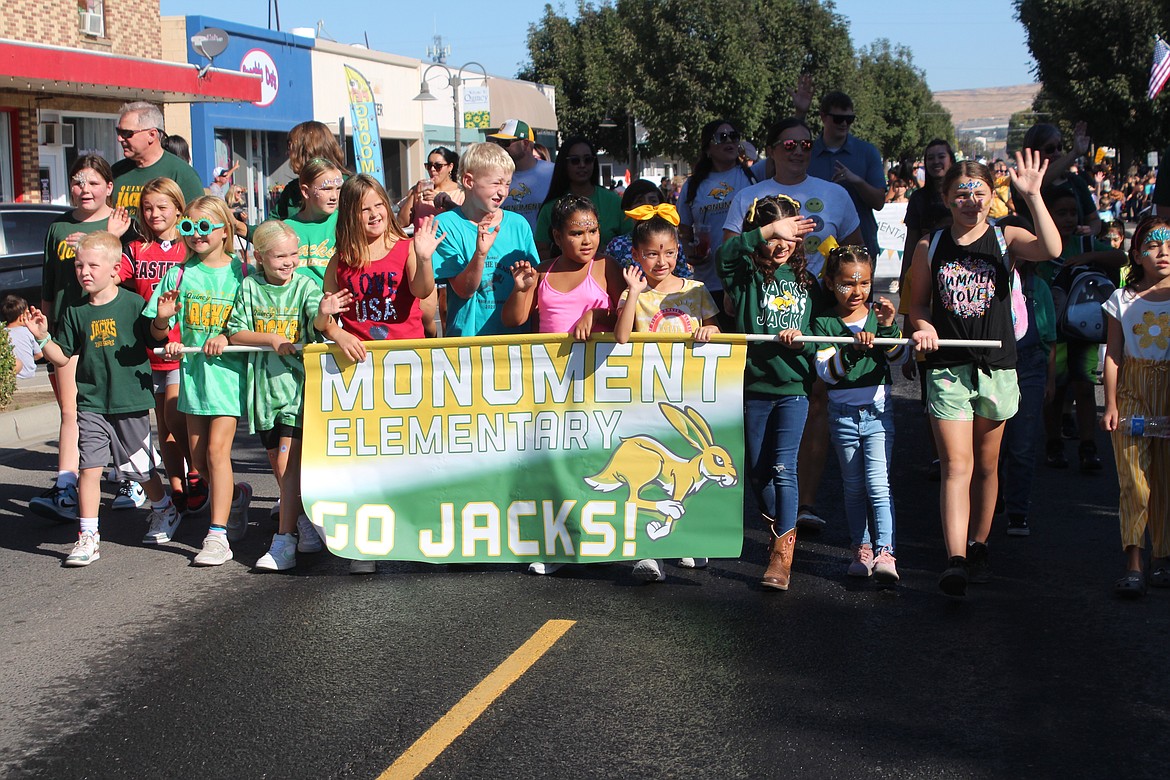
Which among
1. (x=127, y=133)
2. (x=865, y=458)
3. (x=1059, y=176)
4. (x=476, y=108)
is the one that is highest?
(x=476, y=108)

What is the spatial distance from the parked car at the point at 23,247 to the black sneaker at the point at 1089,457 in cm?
1000

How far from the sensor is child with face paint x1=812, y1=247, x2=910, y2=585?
5.89 m

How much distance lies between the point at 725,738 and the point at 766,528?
9.53ft

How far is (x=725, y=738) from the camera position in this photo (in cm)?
429

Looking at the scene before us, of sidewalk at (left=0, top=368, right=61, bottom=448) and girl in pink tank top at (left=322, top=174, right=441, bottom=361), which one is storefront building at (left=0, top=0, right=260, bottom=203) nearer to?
sidewalk at (left=0, top=368, right=61, bottom=448)

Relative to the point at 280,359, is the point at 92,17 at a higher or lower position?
higher

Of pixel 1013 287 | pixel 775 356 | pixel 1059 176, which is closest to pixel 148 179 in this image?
pixel 775 356

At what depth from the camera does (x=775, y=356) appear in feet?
19.4

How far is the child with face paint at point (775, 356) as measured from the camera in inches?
233

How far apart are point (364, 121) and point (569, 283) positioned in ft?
44.7

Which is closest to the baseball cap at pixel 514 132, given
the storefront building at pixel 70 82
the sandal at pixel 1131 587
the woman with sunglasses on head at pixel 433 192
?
the woman with sunglasses on head at pixel 433 192

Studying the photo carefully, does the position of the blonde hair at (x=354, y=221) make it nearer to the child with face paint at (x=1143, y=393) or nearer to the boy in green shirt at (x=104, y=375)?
the boy in green shirt at (x=104, y=375)

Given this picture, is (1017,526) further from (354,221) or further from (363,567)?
(354,221)

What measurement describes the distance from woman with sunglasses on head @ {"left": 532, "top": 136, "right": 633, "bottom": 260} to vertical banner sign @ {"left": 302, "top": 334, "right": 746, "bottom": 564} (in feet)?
6.00
